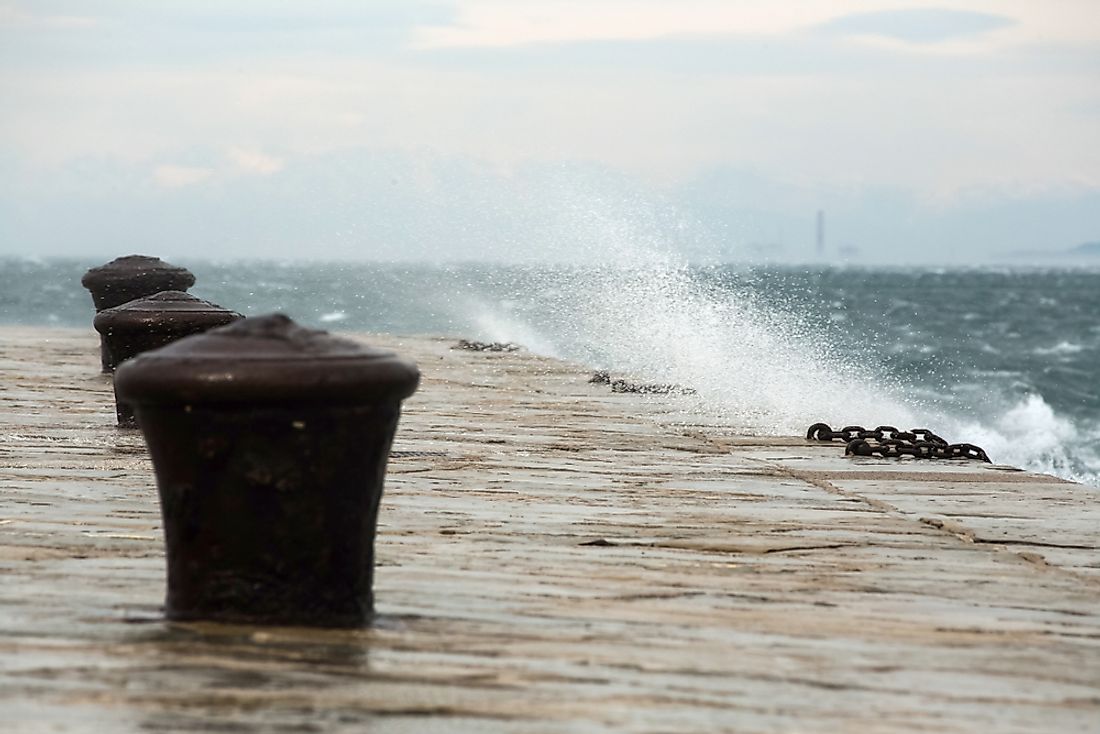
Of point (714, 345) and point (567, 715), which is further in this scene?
point (714, 345)

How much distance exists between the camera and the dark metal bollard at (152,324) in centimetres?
766

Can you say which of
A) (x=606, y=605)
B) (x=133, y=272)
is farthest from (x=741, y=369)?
(x=606, y=605)

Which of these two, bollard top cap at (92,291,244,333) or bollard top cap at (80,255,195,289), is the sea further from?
bollard top cap at (80,255,195,289)

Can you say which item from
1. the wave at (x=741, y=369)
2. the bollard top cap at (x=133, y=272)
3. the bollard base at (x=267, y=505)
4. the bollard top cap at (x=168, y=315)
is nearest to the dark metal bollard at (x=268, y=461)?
the bollard base at (x=267, y=505)

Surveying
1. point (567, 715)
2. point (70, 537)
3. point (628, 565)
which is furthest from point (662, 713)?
point (70, 537)

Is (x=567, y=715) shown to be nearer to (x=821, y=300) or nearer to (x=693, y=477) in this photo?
(x=693, y=477)

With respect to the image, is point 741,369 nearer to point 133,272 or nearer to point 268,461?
point 133,272

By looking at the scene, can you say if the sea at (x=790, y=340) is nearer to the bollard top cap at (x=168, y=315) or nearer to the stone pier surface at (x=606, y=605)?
the bollard top cap at (x=168, y=315)

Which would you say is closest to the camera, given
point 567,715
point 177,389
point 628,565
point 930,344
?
point 567,715

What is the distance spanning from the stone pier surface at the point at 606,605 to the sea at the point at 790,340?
87.0 inches

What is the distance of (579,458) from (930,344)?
3575 cm

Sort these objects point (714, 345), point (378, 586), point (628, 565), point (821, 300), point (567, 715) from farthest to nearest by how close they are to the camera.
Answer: point (821, 300), point (714, 345), point (628, 565), point (378, 586), point (567, 715)

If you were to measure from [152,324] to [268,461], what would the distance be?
4511mm

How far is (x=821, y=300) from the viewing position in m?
64.2
